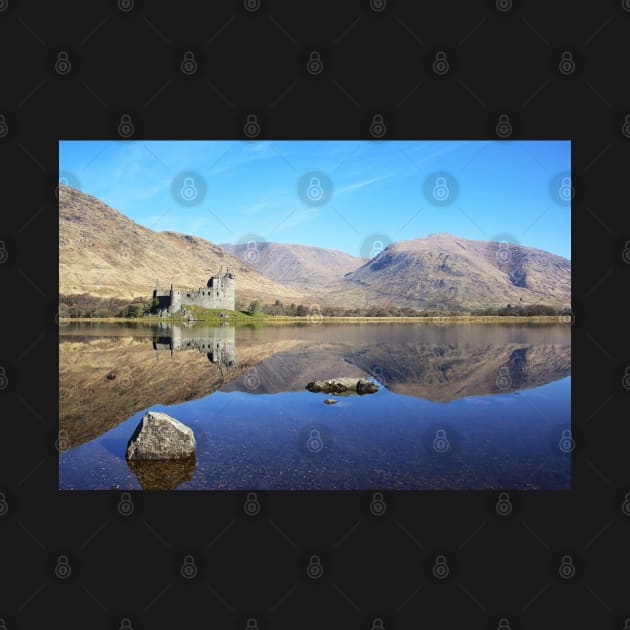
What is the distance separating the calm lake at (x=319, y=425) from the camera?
10.2 metres

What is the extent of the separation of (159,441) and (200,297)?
354ft

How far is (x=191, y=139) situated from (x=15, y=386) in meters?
5.25

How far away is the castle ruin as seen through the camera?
110m

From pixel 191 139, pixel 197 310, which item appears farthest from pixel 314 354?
pixel 197 310

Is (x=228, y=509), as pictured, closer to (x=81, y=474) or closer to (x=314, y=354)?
(x=81, y=474)

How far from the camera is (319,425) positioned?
14.6 m

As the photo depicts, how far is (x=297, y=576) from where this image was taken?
6449 mm

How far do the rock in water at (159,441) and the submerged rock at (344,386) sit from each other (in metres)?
9.77
